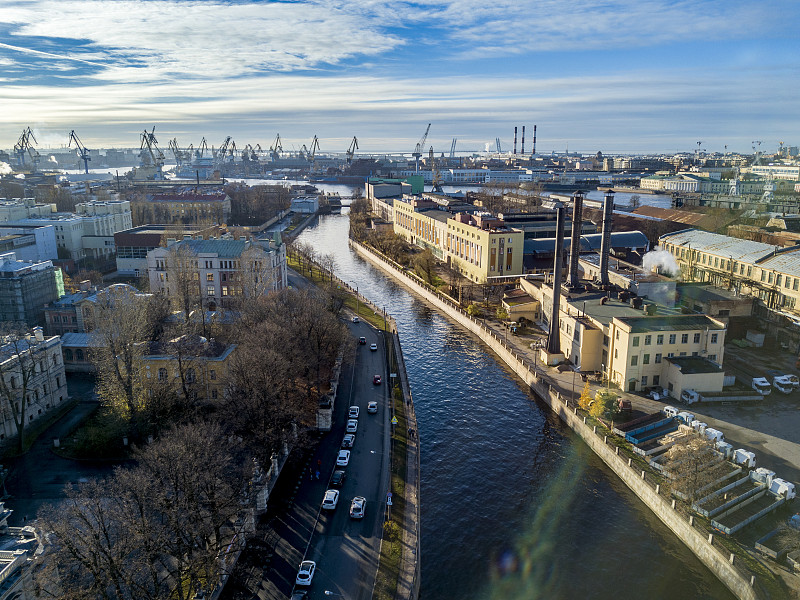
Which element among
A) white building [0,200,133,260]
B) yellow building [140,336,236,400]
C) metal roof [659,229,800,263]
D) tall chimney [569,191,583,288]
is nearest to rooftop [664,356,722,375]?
tall chimney [569,191,583,288]

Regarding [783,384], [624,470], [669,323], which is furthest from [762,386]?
[624,470]

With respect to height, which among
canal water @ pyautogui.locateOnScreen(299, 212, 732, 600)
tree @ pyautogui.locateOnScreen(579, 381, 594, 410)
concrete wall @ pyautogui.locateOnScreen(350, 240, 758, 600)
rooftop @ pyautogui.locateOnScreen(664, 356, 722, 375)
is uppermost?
rooftop @ pyautogui.locateOnScreen(664, 356, 722, 375)

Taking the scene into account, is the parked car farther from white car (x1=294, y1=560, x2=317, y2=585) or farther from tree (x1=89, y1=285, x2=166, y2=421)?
tree (x1=89, y1=285, x2=166, y2=421)

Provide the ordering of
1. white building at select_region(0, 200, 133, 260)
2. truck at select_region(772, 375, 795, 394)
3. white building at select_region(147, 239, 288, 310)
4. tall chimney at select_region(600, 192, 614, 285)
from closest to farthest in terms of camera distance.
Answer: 1. truck at select_region(772, 375, 795, 394)
2. tall chimney at select_region(600, 192, 614, 285)
3. white building at select_region(147, 239, 288, 310)
4. white building at select_region(0, 200, 133, 260)

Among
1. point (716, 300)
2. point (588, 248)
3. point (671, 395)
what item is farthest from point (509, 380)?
point (588, 248)

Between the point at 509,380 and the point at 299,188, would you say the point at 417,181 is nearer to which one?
the point at 299,188

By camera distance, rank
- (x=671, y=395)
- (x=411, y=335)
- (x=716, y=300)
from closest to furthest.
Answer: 1. (x=671, y=395)
2. (x=716, y=300)
3. (x=411, y=335)

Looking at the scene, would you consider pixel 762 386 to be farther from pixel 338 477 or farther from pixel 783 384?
pixel 338 477
